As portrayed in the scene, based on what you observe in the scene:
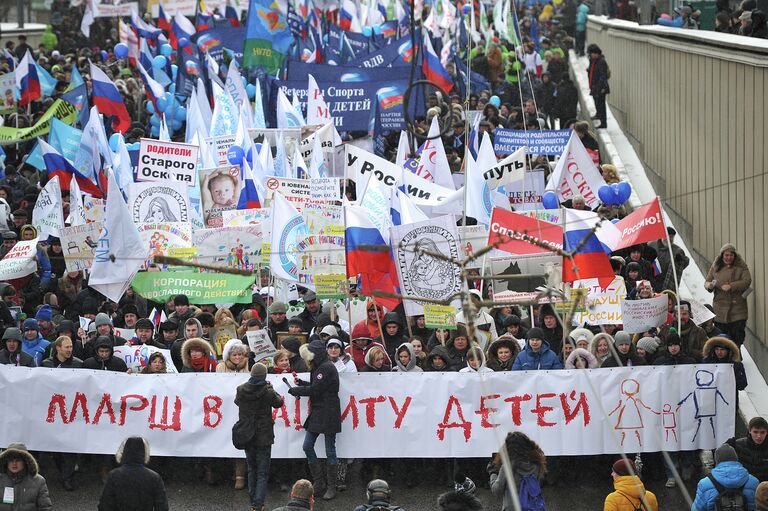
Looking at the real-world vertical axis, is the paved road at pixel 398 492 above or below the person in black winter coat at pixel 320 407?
below

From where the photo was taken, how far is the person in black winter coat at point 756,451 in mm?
11344

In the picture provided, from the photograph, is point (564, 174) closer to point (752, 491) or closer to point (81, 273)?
point (81, 273)

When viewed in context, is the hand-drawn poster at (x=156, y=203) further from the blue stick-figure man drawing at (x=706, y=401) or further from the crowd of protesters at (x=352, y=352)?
the blue stick-figure man drawing at (x=706, y=401)

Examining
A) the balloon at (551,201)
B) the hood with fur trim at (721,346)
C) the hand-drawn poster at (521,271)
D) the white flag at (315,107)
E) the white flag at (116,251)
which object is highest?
the white flag at (315,107)

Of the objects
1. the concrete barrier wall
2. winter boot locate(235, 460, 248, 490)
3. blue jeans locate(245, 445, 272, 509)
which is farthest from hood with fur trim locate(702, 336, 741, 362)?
winter boot locate(235, 460, 248, 490)

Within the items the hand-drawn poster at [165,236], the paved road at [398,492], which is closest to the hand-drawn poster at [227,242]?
the hand-drawn poster at [165,236]

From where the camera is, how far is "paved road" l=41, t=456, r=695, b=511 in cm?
1252

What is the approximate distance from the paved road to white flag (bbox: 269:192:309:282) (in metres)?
2.79

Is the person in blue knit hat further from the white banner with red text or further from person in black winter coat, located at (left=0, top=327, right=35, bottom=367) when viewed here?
the white banner with red text

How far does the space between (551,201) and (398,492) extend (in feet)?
20.4

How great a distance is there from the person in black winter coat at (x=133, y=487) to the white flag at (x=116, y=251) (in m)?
4.75

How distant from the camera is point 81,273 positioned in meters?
17.0

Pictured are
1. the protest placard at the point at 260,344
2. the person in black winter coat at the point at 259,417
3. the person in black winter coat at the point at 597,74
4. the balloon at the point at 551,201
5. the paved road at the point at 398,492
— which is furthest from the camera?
the person in black winter coat at the point at 597,74

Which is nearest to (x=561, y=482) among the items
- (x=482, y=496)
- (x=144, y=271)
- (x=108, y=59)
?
(x=482, y=496)
